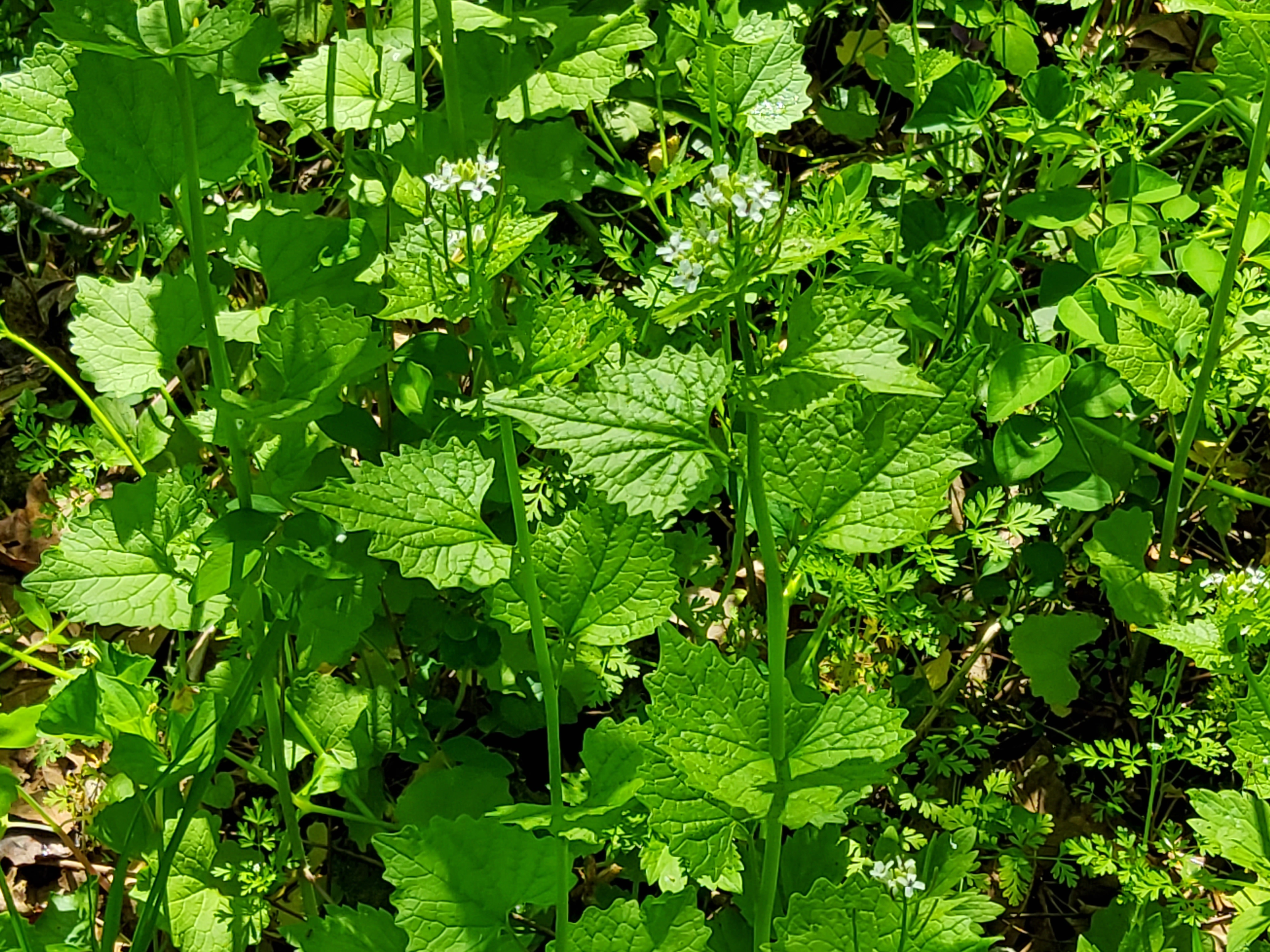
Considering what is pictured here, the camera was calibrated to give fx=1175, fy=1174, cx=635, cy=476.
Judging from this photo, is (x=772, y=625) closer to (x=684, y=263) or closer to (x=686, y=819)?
(x=686, y=819)

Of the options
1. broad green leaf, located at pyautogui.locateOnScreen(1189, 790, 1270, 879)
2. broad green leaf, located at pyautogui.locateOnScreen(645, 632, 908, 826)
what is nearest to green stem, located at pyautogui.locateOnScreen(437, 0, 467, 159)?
broad green leaf, located at pyautogui.locateOnScreen(645, 632, 908, 826)

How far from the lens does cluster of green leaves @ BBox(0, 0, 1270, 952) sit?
48.1 inches

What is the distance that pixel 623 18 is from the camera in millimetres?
1887

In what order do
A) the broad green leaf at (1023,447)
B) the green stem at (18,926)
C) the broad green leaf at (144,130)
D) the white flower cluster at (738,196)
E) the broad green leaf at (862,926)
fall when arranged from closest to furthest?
the white flower cluster at (738,196), the broad green leaf at (862,926), the green stem at (18,926), the broad green leaf at (144,130), the broad green leaf at (1023,447)

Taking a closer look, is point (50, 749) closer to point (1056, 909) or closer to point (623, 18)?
point (623, 18)

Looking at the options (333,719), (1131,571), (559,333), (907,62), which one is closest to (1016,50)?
(907,62)

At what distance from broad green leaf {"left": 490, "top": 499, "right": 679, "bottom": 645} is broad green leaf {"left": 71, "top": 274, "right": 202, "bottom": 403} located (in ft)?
2.05

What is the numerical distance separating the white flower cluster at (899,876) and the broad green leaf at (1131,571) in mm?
645

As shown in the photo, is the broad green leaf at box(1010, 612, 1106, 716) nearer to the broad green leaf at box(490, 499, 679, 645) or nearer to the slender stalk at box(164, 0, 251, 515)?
the broad green leaf at box(490, 499, 679, 645)

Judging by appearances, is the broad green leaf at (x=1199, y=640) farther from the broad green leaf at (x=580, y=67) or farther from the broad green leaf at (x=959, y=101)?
the broad green leaf at (x=580, y=67)

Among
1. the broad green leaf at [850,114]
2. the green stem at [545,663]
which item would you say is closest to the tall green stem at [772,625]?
the green stem at [545,663]

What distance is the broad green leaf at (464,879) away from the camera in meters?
1.44

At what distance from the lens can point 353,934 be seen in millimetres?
1592

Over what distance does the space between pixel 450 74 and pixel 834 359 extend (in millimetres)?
811
